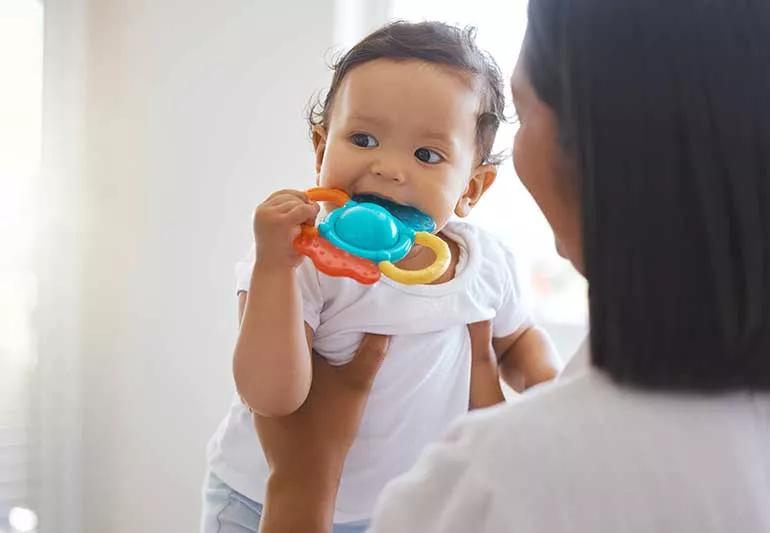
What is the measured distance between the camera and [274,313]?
0.73m

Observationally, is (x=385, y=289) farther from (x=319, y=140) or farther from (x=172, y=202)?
(x=172, y=202)

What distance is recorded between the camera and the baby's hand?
28.4 inches

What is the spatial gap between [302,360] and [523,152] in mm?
330

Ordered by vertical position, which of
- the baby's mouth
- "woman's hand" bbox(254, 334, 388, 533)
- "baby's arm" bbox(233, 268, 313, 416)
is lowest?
"woman's hand" bbox(254, 334, 388, 533)

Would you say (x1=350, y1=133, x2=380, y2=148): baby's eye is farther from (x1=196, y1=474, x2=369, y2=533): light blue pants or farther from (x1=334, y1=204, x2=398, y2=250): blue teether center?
(x1=196, y1=474, x2=369, y2=533): light blue pants

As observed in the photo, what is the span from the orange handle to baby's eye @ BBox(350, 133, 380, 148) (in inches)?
2.2

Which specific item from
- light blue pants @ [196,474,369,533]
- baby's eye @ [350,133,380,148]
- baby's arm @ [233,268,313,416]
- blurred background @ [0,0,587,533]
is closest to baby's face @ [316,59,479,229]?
baby's eye @ [350,133,380,148]

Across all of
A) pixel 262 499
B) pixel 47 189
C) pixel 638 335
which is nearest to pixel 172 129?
pixel 47 189

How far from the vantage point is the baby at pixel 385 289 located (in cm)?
74

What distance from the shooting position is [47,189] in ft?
4.37

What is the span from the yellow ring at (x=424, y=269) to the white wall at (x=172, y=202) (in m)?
0.56

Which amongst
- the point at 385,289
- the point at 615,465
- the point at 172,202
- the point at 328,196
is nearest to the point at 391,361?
the point at 385,289

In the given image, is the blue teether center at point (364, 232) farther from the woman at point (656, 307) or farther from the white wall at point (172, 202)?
the white wall at point (172, 202)

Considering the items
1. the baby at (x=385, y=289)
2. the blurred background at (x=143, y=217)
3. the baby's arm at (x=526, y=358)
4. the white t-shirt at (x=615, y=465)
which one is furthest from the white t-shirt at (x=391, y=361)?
the blurred background at (x=143, y=217)
